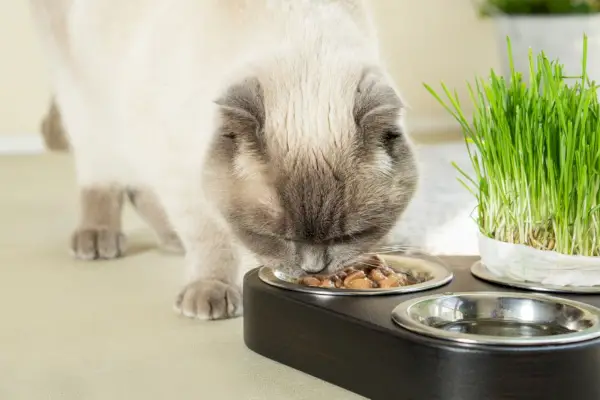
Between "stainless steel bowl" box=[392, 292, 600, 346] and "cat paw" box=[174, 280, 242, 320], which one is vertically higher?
"stainless steel bowl" box=[392, 292, 600, 346]

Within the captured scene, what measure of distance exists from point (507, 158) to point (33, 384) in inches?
27.7

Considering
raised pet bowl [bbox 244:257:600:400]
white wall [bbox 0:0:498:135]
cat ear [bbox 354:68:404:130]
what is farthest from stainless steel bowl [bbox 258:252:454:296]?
white wall [bbox 0:0:498:135]

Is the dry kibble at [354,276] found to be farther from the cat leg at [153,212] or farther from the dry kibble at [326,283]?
the cat leg at [153,212]

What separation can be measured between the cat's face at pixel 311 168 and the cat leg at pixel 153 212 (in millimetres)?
739

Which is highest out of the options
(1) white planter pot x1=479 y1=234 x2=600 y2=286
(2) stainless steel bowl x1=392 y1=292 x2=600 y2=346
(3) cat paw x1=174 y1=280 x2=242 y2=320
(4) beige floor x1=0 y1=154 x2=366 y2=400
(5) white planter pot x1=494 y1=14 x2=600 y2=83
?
(5) white planter pot x1=494 y1=14 x2=600 y2=83

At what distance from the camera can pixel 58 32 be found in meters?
1.88

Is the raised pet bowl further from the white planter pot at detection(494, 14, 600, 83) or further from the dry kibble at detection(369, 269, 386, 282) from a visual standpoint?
the white planter pot at detection(494, 14, 600, 83)

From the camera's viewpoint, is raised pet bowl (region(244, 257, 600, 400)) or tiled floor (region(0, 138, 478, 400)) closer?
raised pet bowl (region(244, 257, 600, 400))

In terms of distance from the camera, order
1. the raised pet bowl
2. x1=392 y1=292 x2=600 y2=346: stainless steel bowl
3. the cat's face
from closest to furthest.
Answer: the raised pet bowl → x1=392 y1=292 x2=600 y2=346: stainless steel bowl → the cat's face

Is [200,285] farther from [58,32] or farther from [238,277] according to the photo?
[58,32]

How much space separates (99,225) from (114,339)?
24.8 inches

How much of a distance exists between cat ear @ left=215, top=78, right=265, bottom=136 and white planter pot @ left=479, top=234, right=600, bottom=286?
366 millimetres

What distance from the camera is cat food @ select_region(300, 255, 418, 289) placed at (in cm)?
121

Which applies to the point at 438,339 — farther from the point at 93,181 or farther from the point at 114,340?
the point at 93,181
